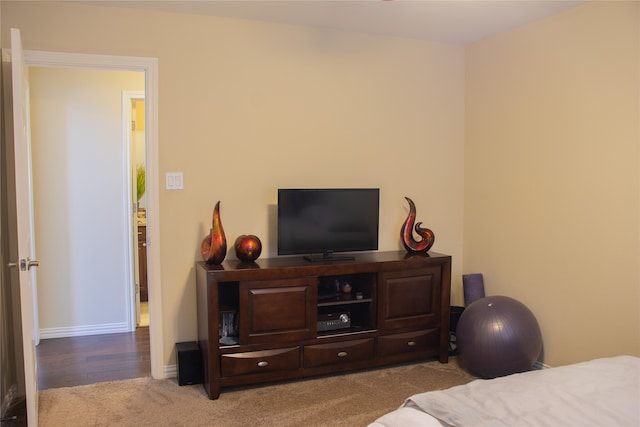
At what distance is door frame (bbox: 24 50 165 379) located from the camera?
3.21m

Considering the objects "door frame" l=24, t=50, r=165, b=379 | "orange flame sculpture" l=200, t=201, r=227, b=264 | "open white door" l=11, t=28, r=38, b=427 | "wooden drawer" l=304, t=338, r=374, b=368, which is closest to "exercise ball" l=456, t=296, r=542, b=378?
"wooden drawer" l=304, t=338, r=374, b=368

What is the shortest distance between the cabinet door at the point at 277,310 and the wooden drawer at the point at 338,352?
0.11 meters

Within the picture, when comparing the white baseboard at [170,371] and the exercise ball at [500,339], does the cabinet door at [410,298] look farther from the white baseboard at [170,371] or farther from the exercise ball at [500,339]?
the white baseboard at [170,371]

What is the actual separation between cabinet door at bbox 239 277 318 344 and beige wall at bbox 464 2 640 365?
153 cm

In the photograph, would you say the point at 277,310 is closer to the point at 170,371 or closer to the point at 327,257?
the point at 327,257

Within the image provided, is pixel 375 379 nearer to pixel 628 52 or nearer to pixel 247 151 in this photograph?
pixel 247 151

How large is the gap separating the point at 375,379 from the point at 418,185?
152 centimetres

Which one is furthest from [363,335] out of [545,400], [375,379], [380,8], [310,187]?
[380,8]

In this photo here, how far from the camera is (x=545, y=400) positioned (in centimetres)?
176

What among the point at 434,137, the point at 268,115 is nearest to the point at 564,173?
the point at 434,137

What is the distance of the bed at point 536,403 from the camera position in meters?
1.64

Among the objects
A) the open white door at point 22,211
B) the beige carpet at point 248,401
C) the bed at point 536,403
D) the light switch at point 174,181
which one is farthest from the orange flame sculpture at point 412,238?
the open white door at point 22,211

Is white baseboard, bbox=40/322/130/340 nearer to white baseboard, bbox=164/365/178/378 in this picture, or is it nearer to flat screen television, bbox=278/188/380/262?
white baseboard, bbox=164/365/178/378

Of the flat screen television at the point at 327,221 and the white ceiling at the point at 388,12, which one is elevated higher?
the white ceiling at the point at 388,12
